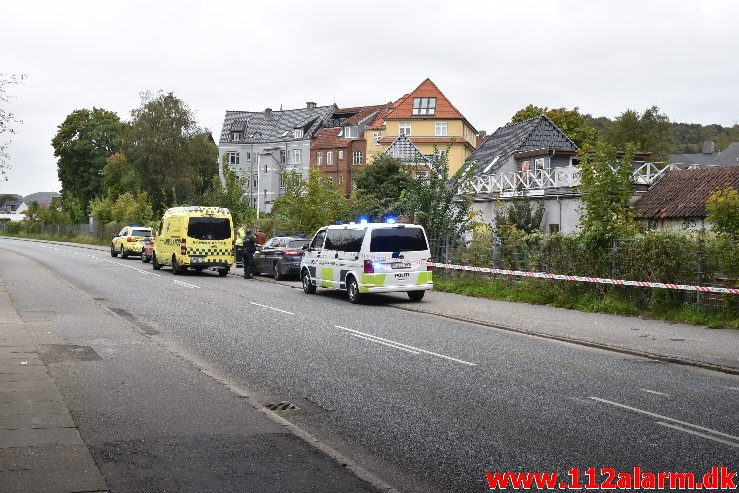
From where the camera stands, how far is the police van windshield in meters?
31.6

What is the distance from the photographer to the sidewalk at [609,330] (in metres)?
12.8

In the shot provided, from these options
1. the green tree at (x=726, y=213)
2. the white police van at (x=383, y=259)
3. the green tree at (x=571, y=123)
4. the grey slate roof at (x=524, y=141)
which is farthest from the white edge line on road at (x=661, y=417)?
the green tree at (x=571, y=123)

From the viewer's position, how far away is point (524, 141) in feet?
179

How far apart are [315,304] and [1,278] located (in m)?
13.2

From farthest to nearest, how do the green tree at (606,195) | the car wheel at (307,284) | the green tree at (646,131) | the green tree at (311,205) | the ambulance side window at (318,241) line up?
1. the green tree at (646,131)
2. the green tree at (311,205)
3. the car wheel at (307,284)
4. the ambulance side window at (318,241)
5. the green tree at (606,195)

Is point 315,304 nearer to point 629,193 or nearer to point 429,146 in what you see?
point 629,193

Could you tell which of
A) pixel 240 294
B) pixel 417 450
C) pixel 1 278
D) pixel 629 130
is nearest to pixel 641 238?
pixel 240 294

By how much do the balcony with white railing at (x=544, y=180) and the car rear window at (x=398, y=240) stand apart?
67.7 feet

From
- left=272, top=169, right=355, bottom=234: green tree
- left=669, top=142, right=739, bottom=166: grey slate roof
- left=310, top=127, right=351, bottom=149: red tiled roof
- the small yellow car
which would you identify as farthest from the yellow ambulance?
left=310, top=127, right=351, bottom=149: red tiled roof

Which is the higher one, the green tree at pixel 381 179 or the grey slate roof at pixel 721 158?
the grey slate roof at pixel 721 158

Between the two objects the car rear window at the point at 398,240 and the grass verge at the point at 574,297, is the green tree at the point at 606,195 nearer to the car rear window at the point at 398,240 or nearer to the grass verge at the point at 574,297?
the grass verge at the point at 574,297

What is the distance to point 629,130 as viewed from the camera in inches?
3174

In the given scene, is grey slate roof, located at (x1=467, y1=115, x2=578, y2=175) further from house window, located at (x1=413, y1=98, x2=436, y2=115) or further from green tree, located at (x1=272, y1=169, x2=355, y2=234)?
house window, located at (x1=413, y1=98, x2=436, y2=115)

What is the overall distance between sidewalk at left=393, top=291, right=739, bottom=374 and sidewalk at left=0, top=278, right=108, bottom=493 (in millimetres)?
8556
